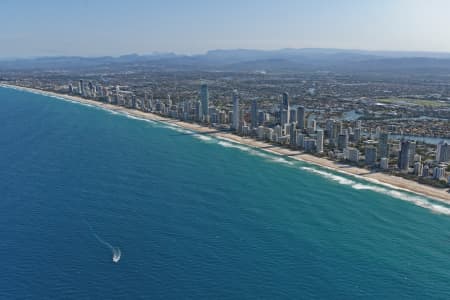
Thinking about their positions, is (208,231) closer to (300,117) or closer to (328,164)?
(328,164)

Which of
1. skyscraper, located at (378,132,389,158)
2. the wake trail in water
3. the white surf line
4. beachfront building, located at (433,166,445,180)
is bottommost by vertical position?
the white surf line

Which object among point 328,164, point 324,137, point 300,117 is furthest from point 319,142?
point 300,117

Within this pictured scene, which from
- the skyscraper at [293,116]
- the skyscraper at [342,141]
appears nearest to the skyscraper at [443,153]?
the skyscraper at [342,141]

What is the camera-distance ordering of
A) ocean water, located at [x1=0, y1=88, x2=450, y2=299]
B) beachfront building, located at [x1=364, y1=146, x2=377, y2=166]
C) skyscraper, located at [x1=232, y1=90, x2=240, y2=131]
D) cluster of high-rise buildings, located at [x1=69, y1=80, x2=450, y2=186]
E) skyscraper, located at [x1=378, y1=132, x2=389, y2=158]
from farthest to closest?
skyscraper, located at [x1=232, y1=90, x2=240, y2=131] < skyscraper, located at [x1=378, y1=132, x2=389, y2=158] < beachfront building, located at [x1=364, y1=146, x2=377, y2=166] < cluster of high-rise buildings, located at [x1=69, y1=80, x2=450, y2=186] < ocean water, located at [x1=0, y1=88, x2=450, y2=299]

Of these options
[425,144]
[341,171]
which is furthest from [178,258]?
[425,144]

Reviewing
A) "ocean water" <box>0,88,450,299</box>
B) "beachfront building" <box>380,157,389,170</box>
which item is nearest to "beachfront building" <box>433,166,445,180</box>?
"beachfront building" <box>380,157,389,170</box>

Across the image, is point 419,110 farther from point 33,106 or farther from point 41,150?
point 33,106

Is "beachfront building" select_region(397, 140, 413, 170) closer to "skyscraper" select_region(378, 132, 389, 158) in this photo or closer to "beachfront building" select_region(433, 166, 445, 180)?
"beachfront building" select_region(433, 166, 445, 180)
